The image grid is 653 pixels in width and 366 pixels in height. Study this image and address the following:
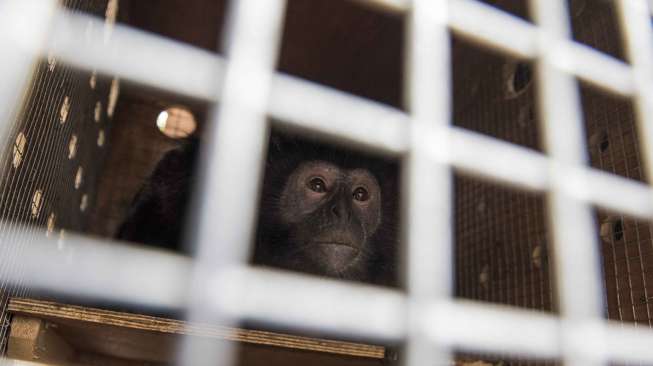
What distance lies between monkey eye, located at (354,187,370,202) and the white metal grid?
1116mm

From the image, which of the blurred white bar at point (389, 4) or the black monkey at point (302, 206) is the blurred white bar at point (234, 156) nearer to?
the blurred white bar at point (389, 4)

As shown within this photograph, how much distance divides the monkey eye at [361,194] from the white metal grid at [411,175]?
1.12 meters

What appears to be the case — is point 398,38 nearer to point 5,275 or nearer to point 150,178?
point 150,178

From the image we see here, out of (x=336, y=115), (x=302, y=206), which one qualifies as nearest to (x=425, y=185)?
(x=336, y=115)

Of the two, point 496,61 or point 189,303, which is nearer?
point 189,303

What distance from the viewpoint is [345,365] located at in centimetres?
111

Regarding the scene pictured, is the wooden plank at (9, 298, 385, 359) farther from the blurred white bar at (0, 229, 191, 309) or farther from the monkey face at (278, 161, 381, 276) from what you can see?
the monkey face at (278, 161, 381, 276)

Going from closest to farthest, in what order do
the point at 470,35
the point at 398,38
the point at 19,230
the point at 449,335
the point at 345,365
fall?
the point at 449,335 → the point at 470,35 → the point at 19,230 → the point at 345,365 → the point at 398,38

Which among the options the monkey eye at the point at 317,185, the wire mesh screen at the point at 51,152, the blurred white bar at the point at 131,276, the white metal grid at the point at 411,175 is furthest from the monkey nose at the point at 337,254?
the blurred white bar at the point at 131,276

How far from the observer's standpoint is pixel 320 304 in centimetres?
64

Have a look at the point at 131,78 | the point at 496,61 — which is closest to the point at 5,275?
the point at 131,78

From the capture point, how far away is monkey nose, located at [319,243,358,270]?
4.92ft

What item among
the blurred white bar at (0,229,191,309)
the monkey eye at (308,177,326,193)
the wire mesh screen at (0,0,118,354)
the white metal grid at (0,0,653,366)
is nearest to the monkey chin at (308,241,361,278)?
the monkey eye at (308,177,326,193)

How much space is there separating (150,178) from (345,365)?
1026 mm
